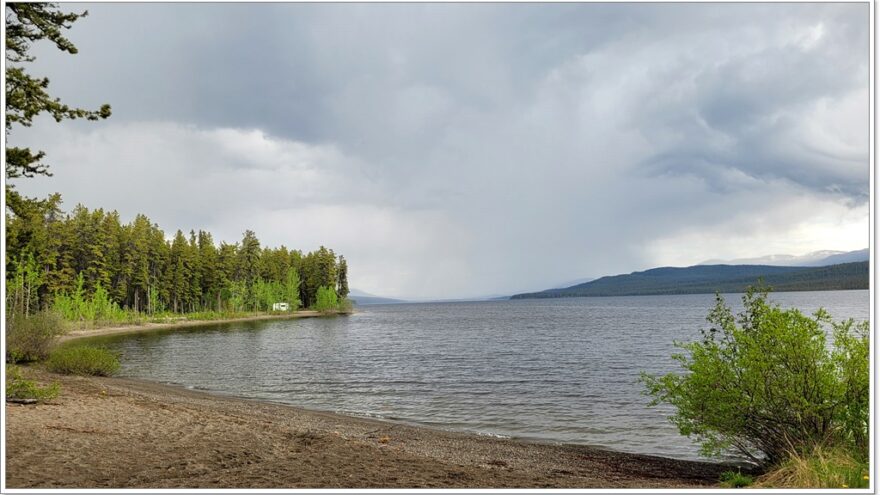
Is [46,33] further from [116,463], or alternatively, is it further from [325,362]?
[325,362]

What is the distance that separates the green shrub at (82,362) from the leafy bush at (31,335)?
38.9 inches

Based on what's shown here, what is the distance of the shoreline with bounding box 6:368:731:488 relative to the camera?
8930 millimetres

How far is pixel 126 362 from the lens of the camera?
3838 centimetres

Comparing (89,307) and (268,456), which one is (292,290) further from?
(268,456)

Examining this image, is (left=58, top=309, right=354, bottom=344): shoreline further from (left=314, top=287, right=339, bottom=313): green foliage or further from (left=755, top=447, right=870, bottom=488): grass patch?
(left=755, top=447, right=870, bottom=488): grass patch

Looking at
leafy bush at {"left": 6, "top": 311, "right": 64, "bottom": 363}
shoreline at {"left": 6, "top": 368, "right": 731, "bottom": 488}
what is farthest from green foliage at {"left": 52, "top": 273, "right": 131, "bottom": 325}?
shoreline at {"left": 6, "top": 368, "right": 731, "bottom": 488}

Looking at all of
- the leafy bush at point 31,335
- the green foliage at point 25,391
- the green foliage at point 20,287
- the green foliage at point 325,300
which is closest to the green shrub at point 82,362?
the leafy bush at point 31,335

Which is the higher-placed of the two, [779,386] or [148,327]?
[779,386]

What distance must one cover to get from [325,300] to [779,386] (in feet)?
478

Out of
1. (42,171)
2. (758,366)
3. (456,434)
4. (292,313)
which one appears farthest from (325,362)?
(292,313)

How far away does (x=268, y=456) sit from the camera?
10836mm

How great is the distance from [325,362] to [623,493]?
3478cm

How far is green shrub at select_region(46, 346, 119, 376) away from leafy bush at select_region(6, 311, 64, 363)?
3.25 feet

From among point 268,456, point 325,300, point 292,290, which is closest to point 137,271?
point 292,290
